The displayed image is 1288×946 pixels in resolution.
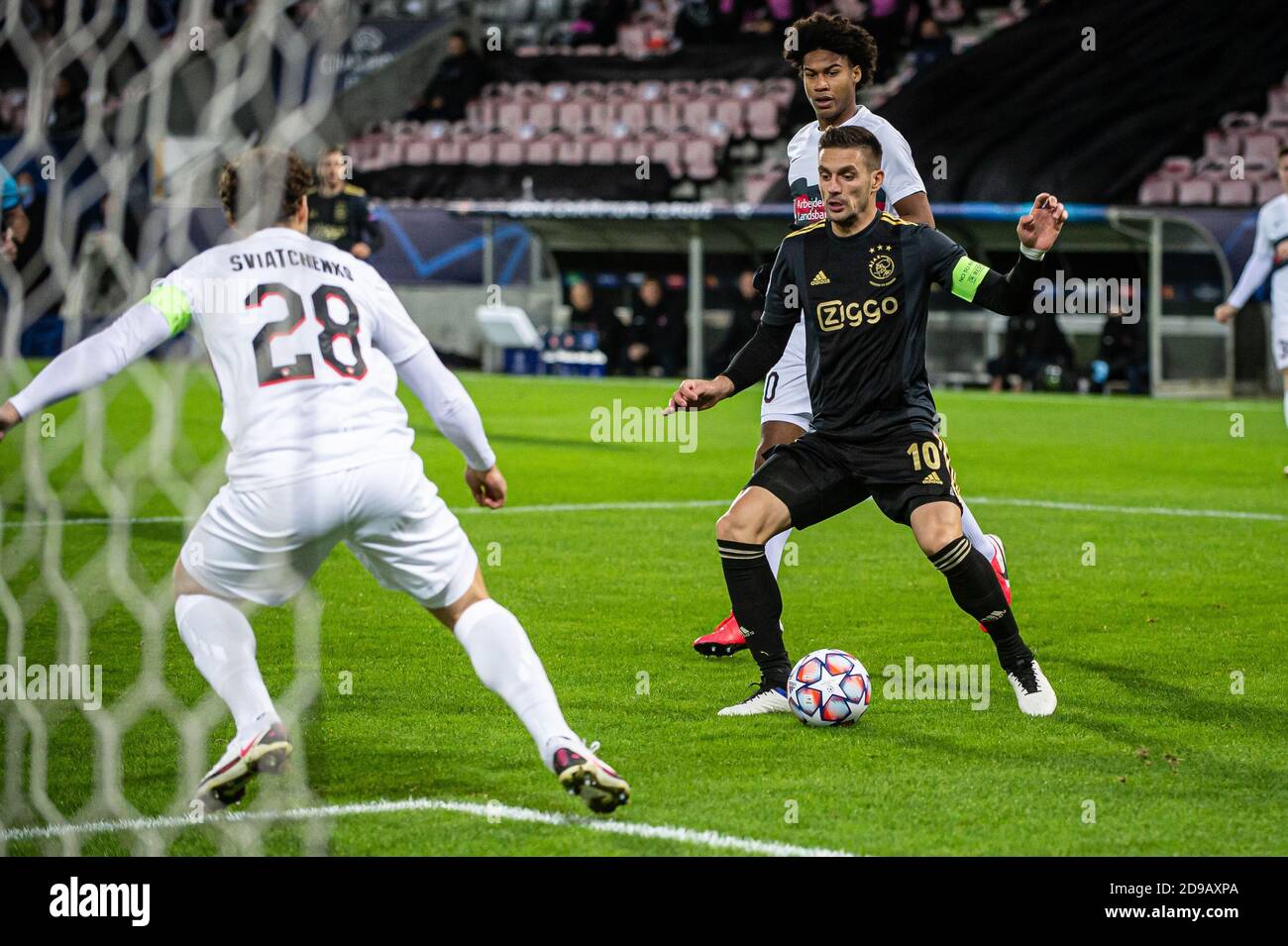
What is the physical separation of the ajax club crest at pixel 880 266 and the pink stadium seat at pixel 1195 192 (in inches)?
724

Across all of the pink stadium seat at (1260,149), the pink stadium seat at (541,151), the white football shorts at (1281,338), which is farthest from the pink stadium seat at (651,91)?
the white football shorts at (1281,338)

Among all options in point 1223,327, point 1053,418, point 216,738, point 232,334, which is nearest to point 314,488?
point 232,334

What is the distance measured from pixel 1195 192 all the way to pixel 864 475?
19.1 metres

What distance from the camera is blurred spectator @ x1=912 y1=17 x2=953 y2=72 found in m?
27.6

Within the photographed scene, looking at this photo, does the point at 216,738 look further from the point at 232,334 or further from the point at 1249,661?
the point at 1249,661

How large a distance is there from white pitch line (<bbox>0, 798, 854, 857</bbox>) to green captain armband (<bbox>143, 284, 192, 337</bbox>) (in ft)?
3.97

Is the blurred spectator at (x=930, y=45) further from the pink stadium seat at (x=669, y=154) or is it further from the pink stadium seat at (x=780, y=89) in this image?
the pink stadium seat at (x=669, y=154)

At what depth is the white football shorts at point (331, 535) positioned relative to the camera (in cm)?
423

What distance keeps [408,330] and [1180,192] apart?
20.8m

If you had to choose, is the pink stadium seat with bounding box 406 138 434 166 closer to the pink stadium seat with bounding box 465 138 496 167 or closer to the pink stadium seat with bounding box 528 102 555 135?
the pink stadium seat with bounding box 465 138 496 167

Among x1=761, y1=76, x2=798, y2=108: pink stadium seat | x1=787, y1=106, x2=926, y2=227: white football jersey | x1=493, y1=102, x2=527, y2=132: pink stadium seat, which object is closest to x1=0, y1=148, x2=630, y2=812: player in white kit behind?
x1=787, y1=106, x2=926, y2=227: white football jersey

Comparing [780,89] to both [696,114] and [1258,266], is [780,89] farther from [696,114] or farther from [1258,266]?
[1258,266]

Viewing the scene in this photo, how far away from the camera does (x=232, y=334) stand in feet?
14.0

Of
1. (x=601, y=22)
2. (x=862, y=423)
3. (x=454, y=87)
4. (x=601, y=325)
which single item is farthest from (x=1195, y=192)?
(x=862, y=423)
